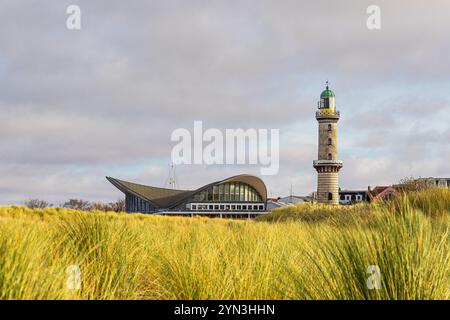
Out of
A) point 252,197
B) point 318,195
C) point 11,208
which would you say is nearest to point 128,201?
point 252,197

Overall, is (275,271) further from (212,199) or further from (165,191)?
(165,191)

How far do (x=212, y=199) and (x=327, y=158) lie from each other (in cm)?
2015

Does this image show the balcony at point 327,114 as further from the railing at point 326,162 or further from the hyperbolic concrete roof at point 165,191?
the hyperbolic concrete roof at point 165,191

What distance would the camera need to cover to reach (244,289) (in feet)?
16.6

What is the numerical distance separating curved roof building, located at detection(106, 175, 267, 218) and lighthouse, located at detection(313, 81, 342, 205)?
15.1 metres

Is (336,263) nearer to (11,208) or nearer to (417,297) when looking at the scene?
(417,297)

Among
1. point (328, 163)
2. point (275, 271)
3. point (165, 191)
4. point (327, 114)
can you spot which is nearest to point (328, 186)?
point (328, 163)

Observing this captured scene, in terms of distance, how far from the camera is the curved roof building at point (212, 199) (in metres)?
71.2

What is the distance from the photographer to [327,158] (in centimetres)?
5931

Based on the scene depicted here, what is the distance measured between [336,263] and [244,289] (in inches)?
41.3

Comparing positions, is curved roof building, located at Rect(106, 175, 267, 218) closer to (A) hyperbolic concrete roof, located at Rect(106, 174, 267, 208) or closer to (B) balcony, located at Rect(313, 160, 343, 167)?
(A) hyperbolic concrete roof, located at Rect(106, 174, 267, 208)

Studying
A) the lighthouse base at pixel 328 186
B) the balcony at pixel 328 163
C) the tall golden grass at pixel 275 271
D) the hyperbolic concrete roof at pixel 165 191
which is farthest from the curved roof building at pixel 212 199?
the tall golden grass at pixel 275 271
